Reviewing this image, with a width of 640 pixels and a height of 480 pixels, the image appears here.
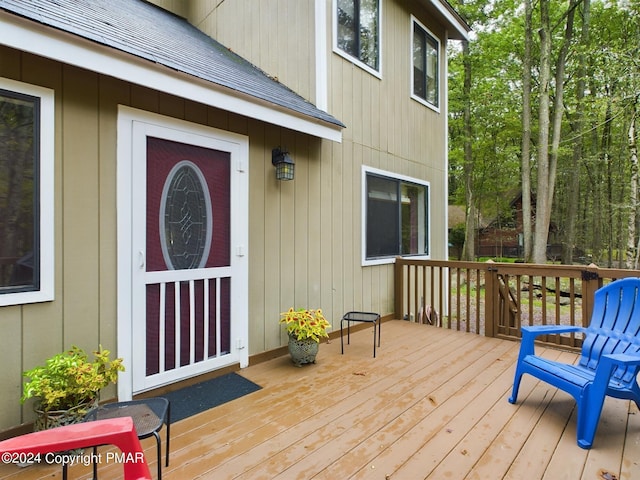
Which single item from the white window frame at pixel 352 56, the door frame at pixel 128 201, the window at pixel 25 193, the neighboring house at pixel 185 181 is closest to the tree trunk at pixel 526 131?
the neighboring house at pixel 185 181

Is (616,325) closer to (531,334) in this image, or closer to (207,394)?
(531,334)

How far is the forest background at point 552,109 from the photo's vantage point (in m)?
8.78

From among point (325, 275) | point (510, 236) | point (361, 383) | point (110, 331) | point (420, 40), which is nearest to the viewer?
point (110, 331)

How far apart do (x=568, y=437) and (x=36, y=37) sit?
12.8 ft

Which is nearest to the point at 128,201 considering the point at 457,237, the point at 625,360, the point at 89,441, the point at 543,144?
the point at 89,441

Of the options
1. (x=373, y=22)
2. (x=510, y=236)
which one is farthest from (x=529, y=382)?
(x=510, y=236)

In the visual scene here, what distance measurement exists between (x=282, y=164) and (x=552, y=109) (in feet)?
46.5

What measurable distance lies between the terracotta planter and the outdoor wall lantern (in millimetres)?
1594

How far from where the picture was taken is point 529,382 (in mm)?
2914

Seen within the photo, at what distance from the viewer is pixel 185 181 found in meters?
2.84

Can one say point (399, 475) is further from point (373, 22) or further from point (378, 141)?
point (373, 22)

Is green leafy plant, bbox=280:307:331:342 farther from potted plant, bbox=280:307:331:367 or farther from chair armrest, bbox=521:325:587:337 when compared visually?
chair armrest, bbox=521:325:587:337

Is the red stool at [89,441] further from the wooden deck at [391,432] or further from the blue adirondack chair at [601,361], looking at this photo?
the blue adirondack chair at [601,361]

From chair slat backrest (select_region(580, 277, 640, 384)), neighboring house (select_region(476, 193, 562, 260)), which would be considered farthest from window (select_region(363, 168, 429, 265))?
neighboring house (select_region(476, 193, 562, 260))
